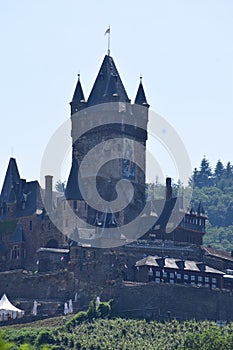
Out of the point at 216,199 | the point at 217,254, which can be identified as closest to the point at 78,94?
the point at 217,254

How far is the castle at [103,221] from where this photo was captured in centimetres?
7075

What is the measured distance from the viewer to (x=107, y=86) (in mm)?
80750

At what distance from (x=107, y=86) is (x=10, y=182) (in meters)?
10.6

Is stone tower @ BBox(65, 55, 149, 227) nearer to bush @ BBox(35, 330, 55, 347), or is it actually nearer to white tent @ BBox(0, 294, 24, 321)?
white tent @ BBox(0, 294, 24, 321)

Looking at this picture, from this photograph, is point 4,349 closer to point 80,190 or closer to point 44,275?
point 44,275

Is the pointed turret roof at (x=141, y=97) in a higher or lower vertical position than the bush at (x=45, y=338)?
higher

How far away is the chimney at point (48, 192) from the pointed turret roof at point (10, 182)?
2579 millimetres

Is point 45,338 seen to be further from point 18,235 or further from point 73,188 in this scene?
point 18,235

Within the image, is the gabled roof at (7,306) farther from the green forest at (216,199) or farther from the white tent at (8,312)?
the green forest at (216,199)

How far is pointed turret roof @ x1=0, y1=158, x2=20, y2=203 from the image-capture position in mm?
79500

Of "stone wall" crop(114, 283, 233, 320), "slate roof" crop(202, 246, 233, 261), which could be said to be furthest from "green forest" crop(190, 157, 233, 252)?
"stone wall" crop(114, 283, 233, 320)

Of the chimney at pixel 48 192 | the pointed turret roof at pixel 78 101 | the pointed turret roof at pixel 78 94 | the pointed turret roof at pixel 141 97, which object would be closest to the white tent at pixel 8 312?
the chimney at pixel 48 192

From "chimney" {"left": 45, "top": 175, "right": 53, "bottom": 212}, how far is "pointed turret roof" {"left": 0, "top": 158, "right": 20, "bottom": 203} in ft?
8.46

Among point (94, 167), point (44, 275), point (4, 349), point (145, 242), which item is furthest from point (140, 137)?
point (4, 349)
